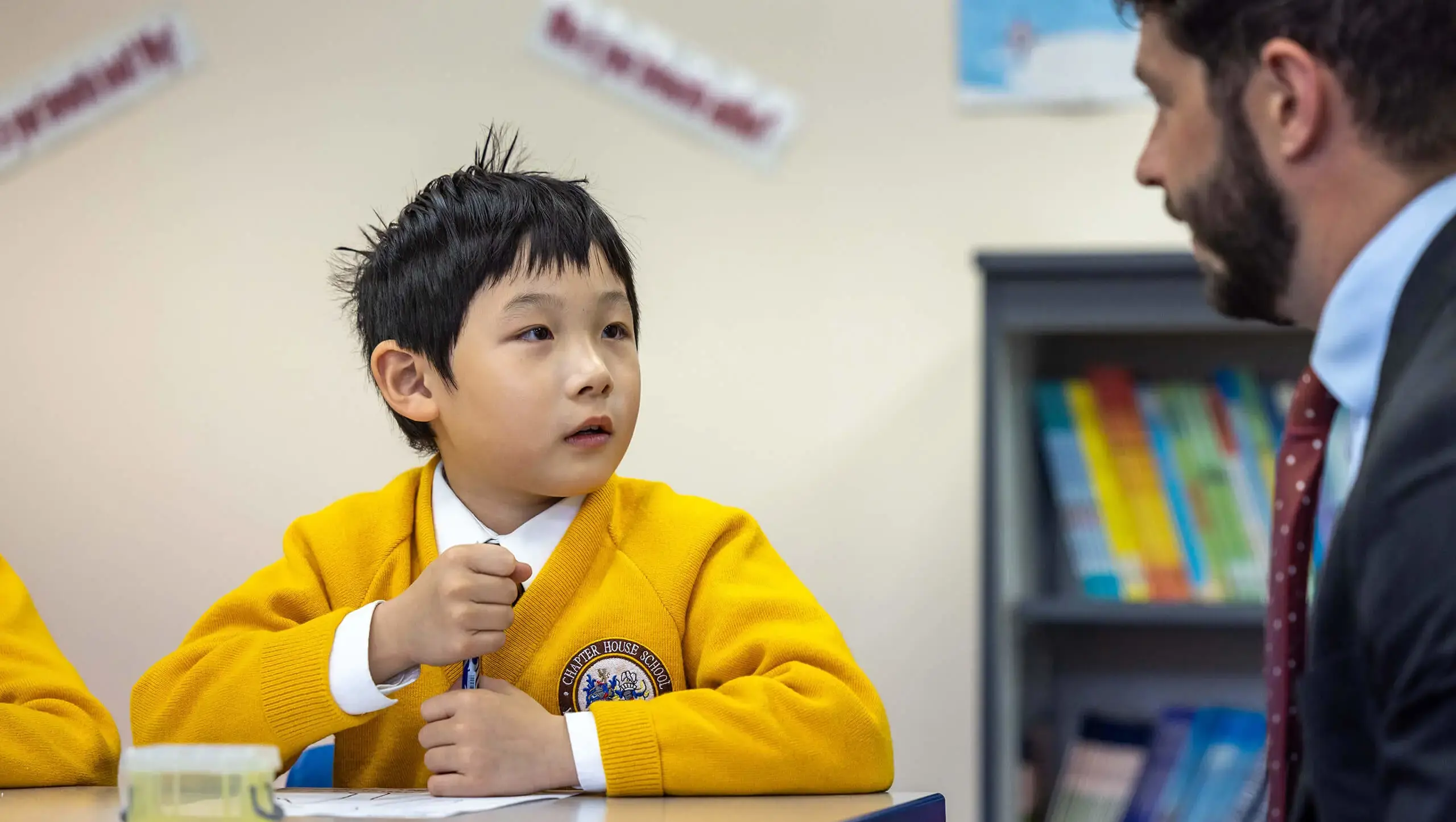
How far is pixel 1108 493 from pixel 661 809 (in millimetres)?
1124

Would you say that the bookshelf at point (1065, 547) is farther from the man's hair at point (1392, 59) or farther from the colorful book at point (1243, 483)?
the man's hair at point (1392, 59)

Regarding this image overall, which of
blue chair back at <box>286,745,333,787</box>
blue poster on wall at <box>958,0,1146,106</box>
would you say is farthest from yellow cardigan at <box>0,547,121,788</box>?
blue poster on wall at <box>958,0,1146,106</box>

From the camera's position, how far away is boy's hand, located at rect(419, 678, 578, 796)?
98 centimetres

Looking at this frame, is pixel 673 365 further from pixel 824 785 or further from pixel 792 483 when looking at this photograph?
pixel 824 785

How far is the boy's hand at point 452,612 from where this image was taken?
1.03 metres

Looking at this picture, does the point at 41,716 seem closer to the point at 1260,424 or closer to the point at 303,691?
the point at 303,691

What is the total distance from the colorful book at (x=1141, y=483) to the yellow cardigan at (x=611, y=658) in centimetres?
80

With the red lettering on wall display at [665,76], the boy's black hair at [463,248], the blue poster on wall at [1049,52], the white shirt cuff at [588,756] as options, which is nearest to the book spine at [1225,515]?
the blue poster on wall at [1049,52]

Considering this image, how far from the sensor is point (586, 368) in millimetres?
1184

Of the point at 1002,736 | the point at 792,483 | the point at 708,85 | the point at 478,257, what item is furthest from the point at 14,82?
the point at 1002,736

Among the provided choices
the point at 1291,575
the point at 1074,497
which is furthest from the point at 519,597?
the point at 1074,497

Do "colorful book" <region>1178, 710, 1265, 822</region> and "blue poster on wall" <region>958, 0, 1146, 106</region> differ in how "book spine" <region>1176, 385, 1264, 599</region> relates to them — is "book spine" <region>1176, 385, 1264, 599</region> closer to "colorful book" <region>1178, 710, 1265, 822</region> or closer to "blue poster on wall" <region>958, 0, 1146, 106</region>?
"colorful book" <region>1178, 710, 1265, 822</region>

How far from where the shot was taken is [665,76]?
2336 mm

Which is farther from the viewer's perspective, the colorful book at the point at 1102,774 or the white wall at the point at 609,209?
the white wall at the point at 609,209
